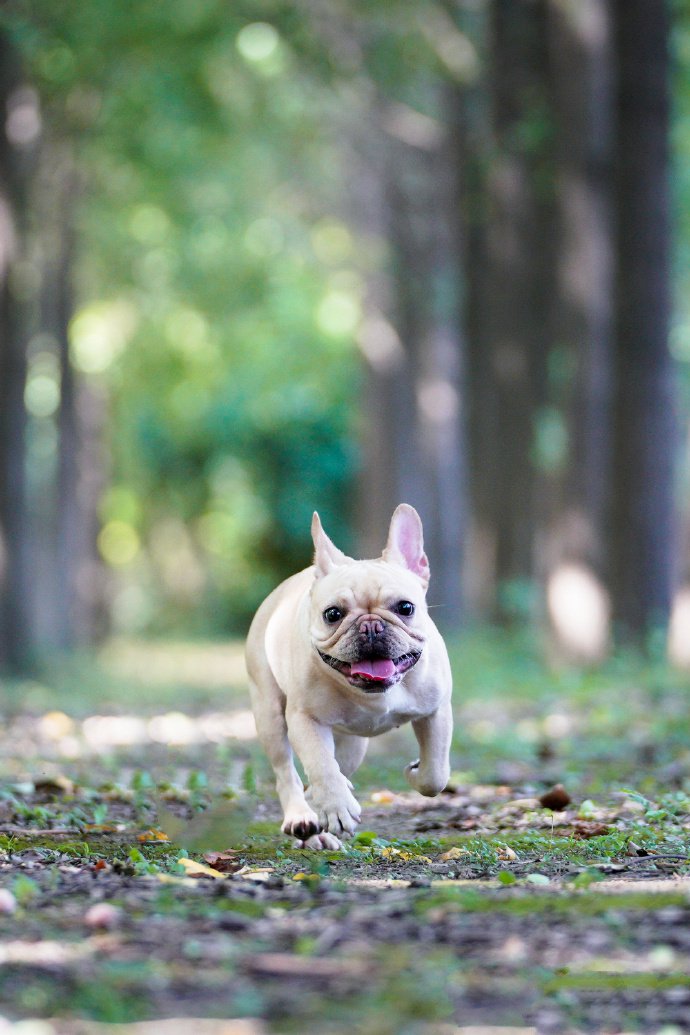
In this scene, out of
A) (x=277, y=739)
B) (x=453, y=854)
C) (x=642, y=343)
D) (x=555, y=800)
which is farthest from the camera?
(x=642, y=343)

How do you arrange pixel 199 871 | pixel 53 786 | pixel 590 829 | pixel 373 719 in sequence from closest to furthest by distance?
pixel 199 871 → pixel 373 719 → pixel 590 829 → pixel 53 786

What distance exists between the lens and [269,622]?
773 cm

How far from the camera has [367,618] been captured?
6.48m

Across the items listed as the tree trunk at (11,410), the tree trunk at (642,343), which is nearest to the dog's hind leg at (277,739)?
the tree trunk at (642,343)

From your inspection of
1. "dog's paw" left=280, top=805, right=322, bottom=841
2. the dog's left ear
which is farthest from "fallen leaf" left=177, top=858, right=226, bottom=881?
the dog's left ear

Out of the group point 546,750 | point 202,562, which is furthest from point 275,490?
point 546,750

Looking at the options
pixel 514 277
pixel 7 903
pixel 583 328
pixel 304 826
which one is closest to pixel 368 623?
pixel 304 826

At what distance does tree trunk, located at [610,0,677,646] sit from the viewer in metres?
18.0

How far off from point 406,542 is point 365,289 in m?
24.2

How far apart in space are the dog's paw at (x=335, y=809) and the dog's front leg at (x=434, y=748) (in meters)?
0.55

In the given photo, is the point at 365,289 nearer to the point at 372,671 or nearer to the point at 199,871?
the point at 372,671

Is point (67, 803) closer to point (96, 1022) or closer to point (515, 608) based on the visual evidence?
point (96, 1022)

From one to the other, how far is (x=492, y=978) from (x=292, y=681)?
2.74m

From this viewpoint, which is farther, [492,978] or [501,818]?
[501,818]
